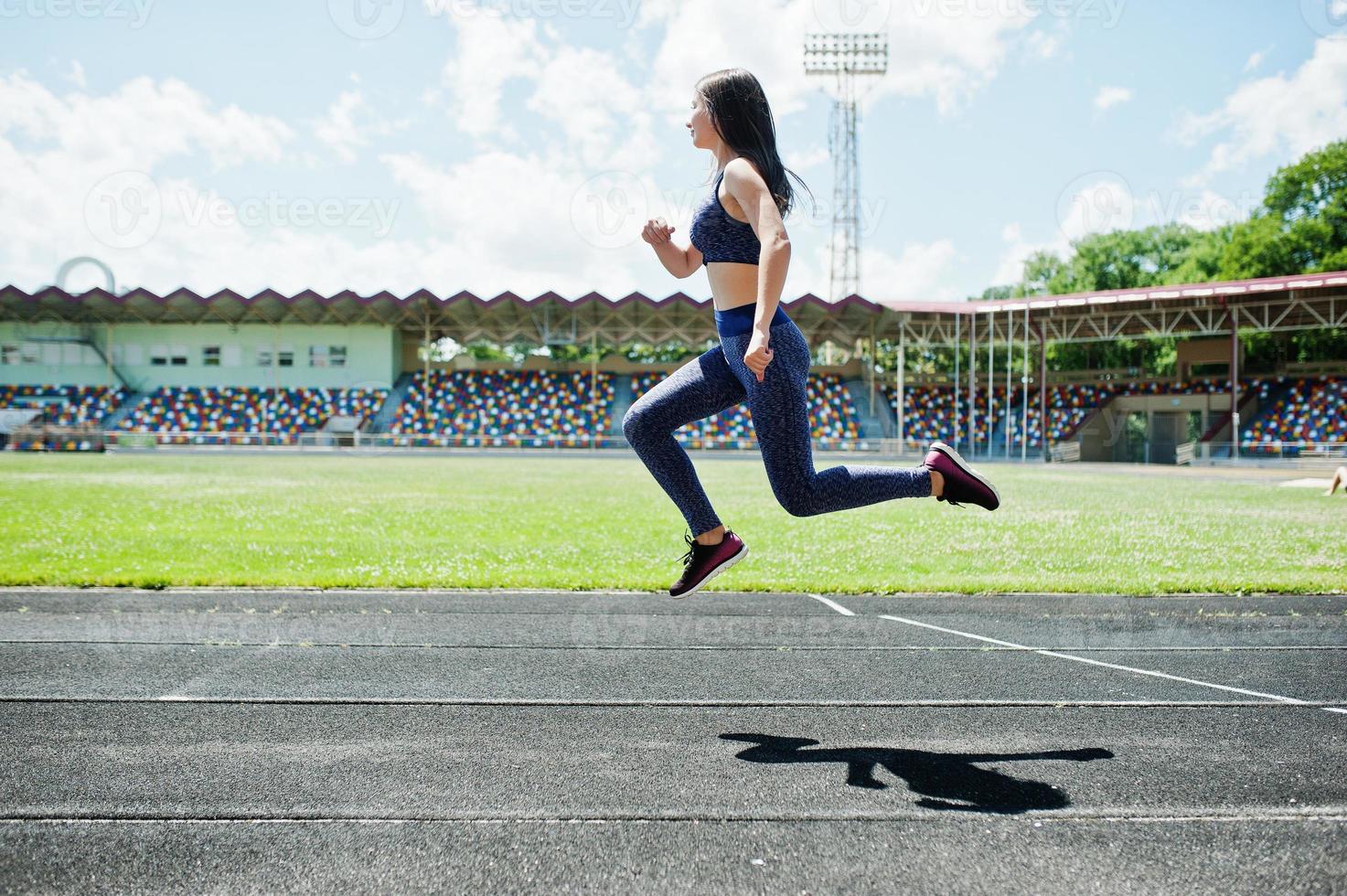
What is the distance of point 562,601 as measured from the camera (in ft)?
19.3

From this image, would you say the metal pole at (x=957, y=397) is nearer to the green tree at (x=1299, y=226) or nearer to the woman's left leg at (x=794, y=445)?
the green tree at (x=1299, y=226)

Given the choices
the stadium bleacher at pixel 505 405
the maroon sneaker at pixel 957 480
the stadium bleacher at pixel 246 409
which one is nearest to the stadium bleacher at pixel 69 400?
the stadium bleacher at pixel 246 409

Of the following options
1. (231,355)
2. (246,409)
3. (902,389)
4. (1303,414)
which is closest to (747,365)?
(902,389)

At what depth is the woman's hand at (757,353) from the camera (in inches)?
123

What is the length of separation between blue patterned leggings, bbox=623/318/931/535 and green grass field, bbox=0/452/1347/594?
114 inches

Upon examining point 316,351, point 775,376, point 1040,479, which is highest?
point 316,351

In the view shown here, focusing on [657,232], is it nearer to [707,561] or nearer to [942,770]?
[707,561]

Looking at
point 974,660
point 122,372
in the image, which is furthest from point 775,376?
point 122,372

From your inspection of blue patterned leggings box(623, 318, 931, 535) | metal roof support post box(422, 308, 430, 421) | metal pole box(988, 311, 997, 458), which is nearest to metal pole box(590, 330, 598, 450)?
metal roof support post box(422, 308, 430, 421)

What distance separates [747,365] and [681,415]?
503 mm

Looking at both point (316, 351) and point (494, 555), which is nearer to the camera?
point (494, 555)

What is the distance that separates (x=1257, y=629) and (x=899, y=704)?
107 inches

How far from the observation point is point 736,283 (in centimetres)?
343

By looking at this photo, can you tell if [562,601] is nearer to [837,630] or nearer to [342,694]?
[837,630]
